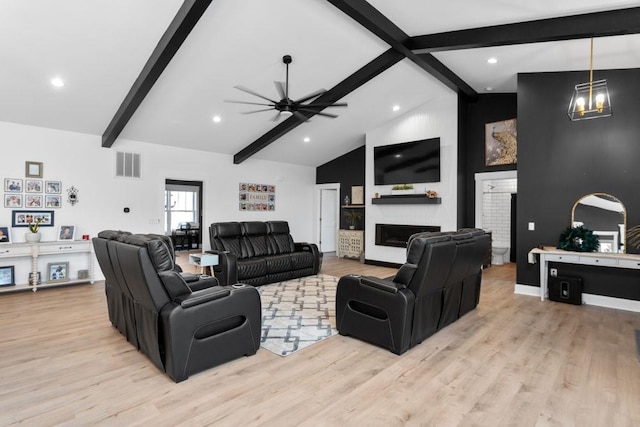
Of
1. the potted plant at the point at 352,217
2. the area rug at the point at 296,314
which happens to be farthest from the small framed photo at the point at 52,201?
the potted plant at the point at 352,217

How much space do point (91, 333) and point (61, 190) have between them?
11.0ft

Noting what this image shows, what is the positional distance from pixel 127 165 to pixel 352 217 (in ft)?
17.7

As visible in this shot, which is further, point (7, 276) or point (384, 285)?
point (7, 276)

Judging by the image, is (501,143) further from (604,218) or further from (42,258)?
(42,258)

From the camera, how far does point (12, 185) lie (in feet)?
17.3

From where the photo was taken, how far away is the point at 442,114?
6.80 m

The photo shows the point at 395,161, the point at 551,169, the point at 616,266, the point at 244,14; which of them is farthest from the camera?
the point at 395,161

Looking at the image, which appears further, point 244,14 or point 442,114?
point 442,114

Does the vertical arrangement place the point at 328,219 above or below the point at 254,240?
above

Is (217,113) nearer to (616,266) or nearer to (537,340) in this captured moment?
(537,340)

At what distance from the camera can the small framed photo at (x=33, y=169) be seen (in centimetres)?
538

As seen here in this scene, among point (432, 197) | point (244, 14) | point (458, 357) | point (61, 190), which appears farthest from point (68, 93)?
point (432, 197)

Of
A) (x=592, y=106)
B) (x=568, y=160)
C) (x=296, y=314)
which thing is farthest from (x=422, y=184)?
(x=296, y=314)

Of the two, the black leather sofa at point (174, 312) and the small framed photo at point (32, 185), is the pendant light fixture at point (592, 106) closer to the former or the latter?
the black leather sofa at point (174, 312)
